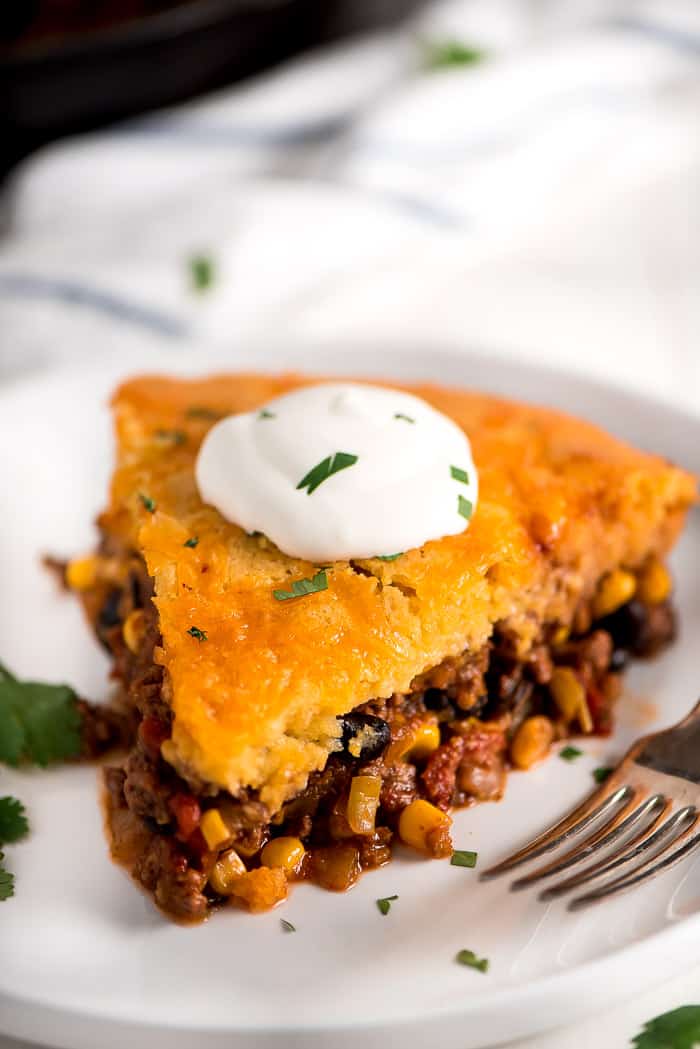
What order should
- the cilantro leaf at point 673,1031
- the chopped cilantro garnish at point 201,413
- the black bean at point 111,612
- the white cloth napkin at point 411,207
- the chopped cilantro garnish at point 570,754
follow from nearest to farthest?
1. the cilantro leaf at point 673,1031
2. the chopped cilantro garnish at point 570,754
3. the black bean at point 111,612
4. the chopped cilantro garnish at point 201,413
5. the white cloth napkin at point 411,207

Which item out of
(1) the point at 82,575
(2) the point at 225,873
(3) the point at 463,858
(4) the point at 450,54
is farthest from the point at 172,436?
(4) the point at 450,54

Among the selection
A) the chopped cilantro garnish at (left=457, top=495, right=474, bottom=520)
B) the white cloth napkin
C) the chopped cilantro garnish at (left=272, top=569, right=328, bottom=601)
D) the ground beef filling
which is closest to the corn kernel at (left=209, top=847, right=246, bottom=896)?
the ground beef filling

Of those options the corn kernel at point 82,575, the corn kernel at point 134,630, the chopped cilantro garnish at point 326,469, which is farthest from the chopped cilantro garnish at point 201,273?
the chopped cilantro garnish at point 326,469

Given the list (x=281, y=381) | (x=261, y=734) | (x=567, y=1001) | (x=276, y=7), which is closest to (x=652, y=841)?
(x=567, y=1001)

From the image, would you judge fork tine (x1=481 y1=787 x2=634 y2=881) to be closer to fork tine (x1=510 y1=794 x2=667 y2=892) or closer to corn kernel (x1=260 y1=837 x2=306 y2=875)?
fork tine (x1=510 y1=794 x2=667 y2=892)

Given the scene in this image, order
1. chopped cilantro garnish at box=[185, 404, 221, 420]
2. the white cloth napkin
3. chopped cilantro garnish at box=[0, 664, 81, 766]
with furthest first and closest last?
the white cloth napkin < chopped cilantro garnish at box=[185, 404, 221, 420] < chopped cilantro garnish at box=[0, 664, 81, 766]

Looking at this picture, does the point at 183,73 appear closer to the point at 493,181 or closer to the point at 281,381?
the point at 493,181

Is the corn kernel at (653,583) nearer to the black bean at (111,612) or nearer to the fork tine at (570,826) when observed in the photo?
the fork tine at (570,826)
